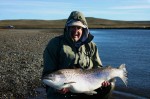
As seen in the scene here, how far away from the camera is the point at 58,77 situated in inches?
240

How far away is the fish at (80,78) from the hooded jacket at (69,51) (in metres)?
0.35

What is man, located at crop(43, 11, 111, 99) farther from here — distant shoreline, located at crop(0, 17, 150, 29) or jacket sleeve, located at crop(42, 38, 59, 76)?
distant shoreline, located at crop(0, 17, 150, 29)

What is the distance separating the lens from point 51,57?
6.62 m

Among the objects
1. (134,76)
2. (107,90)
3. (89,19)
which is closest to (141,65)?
(134,76)

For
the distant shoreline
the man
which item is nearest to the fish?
the man

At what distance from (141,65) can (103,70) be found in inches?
637

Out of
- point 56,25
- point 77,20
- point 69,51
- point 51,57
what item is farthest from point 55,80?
point 56,25

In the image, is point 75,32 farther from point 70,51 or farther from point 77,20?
point 70,51

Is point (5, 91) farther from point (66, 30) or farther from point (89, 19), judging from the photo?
point (89, 19)

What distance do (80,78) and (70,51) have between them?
595 millimetres

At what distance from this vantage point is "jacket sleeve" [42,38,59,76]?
659 centimetres

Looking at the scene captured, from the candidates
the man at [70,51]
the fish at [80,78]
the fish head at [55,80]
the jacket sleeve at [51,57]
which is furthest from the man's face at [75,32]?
the fish head at [55,80]

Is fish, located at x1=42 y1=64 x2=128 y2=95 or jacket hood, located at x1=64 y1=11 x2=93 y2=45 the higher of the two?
jacket hood, located at x1=64 y1=11 x2=93 y2=45

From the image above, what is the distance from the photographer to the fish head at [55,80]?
6047 millimetres
